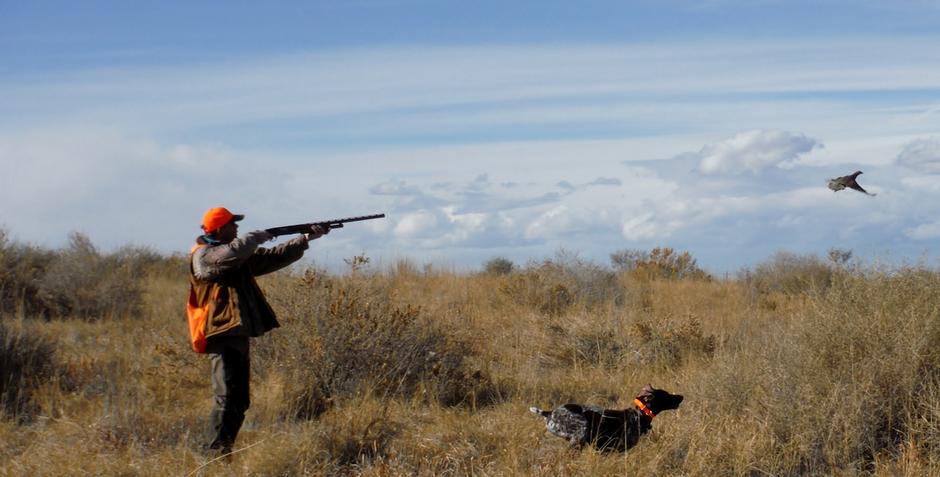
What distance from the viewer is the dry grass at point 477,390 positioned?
6.55 metres

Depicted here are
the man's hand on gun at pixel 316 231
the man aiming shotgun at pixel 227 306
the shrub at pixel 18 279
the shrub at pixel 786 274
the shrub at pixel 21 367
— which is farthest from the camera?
the shrub at pixel 786 274

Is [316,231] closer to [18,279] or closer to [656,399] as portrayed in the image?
[656,399]

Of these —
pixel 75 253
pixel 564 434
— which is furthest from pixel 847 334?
pixel 75 253

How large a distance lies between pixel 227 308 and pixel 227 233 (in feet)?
1.83

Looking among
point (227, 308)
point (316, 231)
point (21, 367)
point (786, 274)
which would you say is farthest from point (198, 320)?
point (786, 274)

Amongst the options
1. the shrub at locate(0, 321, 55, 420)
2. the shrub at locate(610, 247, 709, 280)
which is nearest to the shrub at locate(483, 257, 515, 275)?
the shrub at locate(610, 247, 709, 280)

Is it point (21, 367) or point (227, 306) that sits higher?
point (227, 306)

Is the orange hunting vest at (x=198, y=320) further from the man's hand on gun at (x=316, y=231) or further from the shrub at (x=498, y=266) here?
the shrub at (x=498, y=266)

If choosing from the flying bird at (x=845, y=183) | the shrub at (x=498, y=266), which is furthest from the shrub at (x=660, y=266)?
the flying bird at (x=845, y=183)

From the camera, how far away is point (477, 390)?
860 centimetres

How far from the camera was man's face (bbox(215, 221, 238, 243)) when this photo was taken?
6.64 m

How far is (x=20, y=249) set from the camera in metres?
14.8

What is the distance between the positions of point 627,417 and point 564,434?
453 millimetres

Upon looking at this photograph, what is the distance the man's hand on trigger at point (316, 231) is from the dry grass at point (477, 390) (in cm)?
132
